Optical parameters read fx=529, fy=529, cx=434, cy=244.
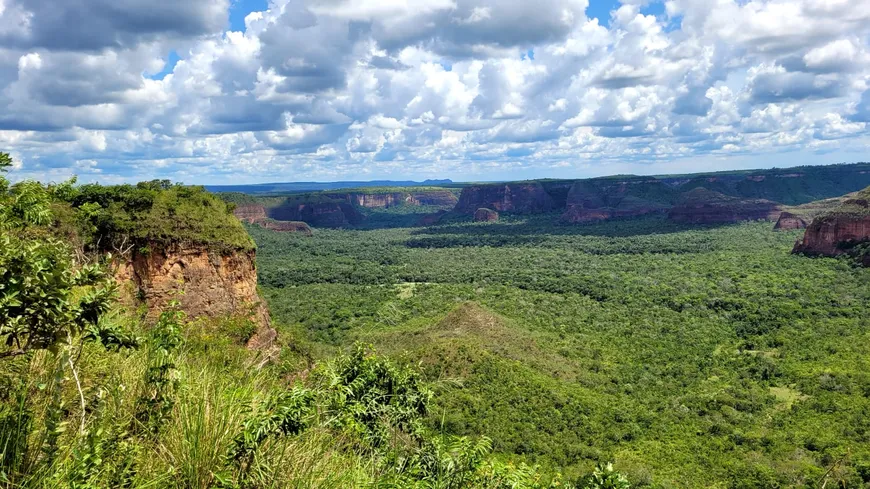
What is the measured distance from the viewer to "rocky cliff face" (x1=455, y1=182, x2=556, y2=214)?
627 ft

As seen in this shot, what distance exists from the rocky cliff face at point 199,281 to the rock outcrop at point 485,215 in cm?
14845

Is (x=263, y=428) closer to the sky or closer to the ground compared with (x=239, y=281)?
closer to the sky

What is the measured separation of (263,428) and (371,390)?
6.11 meters

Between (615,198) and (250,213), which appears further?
(615,198)

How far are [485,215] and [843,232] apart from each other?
10833 centimetres

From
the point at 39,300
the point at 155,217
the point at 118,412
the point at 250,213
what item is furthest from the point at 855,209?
the point at 250,213

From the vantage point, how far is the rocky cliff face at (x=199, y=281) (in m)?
25.3

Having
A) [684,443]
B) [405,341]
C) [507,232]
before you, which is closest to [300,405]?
[684,443]

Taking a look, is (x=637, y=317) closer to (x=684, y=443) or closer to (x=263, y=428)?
(x=684, y=443)

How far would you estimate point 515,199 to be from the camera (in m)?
195

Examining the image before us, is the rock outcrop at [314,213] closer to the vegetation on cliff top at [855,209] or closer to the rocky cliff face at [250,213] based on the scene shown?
the rocky cliff face at [250,213]

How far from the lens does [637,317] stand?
54.9 metres

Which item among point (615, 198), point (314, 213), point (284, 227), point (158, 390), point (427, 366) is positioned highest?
point (158, 390)

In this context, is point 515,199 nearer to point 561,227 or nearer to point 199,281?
point 561,227
